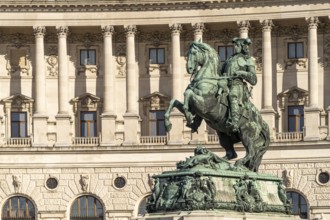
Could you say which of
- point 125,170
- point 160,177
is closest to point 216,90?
point 160,177

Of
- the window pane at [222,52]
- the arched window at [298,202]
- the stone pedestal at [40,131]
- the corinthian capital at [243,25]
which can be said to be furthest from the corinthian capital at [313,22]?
the stone pedestal at [40,131]

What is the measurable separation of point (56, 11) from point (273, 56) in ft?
45.2

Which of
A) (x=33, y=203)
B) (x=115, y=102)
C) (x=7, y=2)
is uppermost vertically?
(x=7, y=2)

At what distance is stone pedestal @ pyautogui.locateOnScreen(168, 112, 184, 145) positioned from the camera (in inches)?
3792

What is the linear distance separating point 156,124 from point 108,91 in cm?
367

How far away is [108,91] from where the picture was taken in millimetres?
98062

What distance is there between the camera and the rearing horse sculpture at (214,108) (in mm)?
41438

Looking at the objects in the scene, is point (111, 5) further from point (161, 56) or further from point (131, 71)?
point (161, 56)

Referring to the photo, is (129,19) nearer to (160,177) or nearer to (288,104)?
(288,104)

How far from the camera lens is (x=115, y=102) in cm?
9925

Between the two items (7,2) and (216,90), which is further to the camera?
(7,2)

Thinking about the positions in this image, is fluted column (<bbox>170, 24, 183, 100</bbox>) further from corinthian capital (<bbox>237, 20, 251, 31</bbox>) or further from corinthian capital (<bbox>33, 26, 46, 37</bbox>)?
corinthian capital (<bbox>33, 26, 46, 37</bbox>)

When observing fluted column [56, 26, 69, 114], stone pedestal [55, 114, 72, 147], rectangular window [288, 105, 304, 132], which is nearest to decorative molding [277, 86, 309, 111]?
rectangular window [288, 105, 304, 132]

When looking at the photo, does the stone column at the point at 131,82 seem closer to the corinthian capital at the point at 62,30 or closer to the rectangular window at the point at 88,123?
the rectangular window at the point at 88,123
